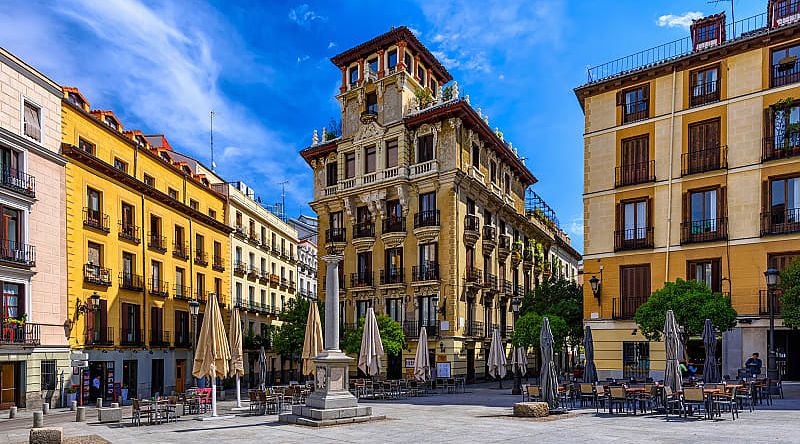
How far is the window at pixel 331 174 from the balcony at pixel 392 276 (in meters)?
8.39

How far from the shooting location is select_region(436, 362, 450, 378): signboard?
38.5 meters

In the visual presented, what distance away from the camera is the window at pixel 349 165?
4559 centimetres

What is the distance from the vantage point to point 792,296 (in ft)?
74.5

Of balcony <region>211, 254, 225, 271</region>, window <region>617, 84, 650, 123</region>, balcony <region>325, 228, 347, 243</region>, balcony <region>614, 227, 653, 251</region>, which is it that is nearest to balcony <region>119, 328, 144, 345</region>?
balcony <region>211, 254, 225, 271</region>

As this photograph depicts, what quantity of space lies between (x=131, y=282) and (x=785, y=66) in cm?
3472

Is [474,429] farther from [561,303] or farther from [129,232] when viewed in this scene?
[129,232]

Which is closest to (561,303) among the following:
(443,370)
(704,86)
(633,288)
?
(443,370)

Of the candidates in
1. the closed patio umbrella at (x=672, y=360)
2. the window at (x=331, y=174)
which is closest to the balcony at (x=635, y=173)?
the closed patio umbrella at (x=672, y=360)

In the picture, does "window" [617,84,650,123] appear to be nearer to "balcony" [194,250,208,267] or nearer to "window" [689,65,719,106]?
"window" [689,65,719,106]

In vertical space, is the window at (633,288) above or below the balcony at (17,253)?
below

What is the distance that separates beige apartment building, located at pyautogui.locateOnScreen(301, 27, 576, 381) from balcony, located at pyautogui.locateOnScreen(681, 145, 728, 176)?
14.4m

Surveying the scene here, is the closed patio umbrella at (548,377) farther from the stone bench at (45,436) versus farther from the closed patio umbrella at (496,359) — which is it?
the stone bench at (45,436)

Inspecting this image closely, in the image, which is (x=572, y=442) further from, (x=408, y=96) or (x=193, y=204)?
(x=193, y=204)

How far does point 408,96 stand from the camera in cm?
4344
